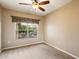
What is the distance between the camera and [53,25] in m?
4.87

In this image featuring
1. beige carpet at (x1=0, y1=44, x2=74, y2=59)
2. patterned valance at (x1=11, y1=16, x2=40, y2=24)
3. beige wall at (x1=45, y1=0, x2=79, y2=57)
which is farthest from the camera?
patterned valance at (x1=11, y1=16, x2=40, y2=24)

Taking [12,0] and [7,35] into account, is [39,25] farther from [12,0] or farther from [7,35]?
[12,0]

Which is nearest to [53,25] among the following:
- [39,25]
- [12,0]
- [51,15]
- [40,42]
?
[51,15]

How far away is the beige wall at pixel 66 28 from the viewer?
3249 millimetres

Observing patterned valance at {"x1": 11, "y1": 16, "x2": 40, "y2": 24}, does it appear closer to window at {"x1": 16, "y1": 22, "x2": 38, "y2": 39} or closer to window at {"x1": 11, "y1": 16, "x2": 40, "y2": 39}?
window at {"x1": 11, "y1": 16, "x2": 40, "y2": 39}

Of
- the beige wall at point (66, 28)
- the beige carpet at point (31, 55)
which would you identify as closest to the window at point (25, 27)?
the beige wall at point (66, 28)

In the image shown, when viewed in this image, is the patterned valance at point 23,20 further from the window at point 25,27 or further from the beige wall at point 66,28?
the beige wall at point 66,28

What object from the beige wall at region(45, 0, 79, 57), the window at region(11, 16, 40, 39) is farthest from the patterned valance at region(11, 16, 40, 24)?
the beige wall at region(45, 0, 79, 57)

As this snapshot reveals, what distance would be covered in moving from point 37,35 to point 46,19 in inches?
60.7

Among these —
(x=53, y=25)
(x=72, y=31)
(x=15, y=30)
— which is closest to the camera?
(x=72, y=31)

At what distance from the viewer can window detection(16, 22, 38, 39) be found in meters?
4.72

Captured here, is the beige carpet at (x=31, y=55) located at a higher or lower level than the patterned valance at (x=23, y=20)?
lower

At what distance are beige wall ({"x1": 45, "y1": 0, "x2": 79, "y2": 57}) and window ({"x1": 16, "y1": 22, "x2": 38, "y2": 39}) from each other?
4.29 feet

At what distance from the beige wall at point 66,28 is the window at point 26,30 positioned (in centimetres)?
131
